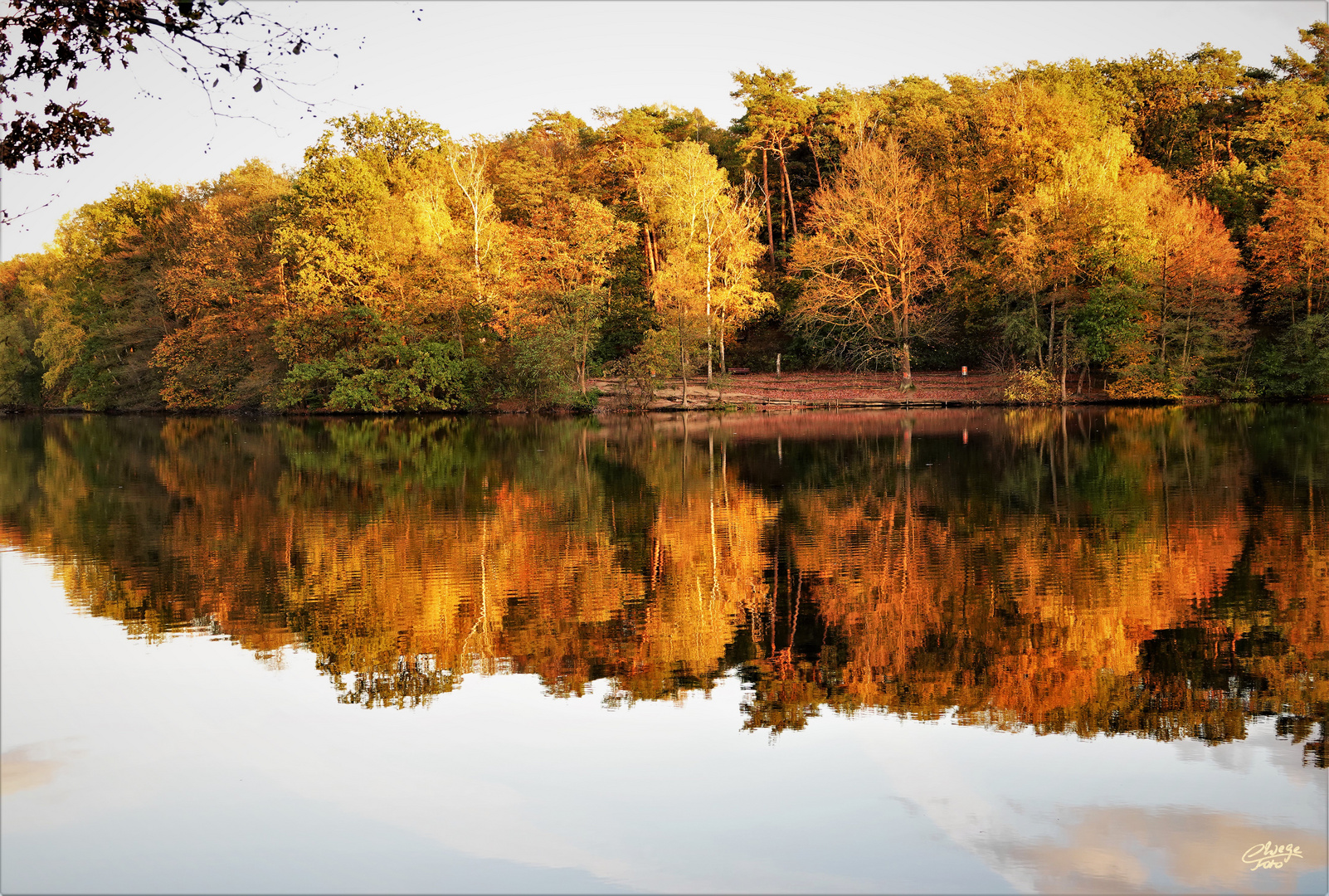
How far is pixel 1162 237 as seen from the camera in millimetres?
48375

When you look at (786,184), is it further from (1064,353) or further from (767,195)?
(1064,353)

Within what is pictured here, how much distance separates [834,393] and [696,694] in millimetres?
46390

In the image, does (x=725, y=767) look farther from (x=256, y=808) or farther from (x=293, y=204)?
(x=293, y=204)

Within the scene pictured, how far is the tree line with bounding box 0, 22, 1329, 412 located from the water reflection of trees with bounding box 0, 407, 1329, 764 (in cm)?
2210

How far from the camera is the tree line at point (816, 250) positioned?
48.9m

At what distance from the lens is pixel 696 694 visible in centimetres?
911

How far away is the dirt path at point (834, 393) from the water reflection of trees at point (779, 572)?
2333 centimetres

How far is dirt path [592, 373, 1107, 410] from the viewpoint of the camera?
5250 centimetres

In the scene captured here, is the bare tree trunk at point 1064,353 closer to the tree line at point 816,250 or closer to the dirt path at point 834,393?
the tree line at point 816,250

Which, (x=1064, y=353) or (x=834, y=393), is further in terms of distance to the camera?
(x=834, y=393)

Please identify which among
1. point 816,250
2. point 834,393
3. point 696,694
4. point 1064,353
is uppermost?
point 816,250

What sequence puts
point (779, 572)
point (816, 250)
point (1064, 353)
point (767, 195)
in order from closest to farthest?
point (779, 572), point (1064, 353), point (816, 250), point (767, 195)

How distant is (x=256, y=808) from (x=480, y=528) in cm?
1036

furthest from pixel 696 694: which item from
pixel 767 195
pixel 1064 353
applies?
pixel 767 195
